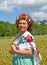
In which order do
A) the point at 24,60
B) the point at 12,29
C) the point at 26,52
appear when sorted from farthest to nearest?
the point at 12,29 → the point at 24,60 → the point at 26,52

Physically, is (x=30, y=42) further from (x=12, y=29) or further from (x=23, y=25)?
(x=12, y=29)

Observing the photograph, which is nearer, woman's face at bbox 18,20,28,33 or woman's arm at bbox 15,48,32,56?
woman's arm at bbox 15,48,32,56

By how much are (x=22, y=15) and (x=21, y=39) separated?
332 millimetres

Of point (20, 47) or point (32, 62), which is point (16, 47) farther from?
point (32, 62)

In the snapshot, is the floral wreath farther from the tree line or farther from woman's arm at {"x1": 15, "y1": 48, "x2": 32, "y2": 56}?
the tree line

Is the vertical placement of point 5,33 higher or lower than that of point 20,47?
lower

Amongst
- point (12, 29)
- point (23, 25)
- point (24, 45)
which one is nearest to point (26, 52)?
point (24, 45)

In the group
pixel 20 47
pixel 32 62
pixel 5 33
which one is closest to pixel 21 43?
pixel 20 47

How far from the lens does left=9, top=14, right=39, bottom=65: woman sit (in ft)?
10.4

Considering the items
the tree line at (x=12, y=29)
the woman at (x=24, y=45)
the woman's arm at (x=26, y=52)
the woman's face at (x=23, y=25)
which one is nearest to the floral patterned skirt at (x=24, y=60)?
the woman at (x=24, y=45)

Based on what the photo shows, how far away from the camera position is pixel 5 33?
1875 inches

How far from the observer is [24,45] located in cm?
321

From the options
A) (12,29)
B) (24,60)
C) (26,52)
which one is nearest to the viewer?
(26,52)

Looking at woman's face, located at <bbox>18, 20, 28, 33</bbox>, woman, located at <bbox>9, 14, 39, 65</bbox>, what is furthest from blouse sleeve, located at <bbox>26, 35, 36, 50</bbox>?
woman's face, located at <bbox>18, 20, 28, 33</bbox>
